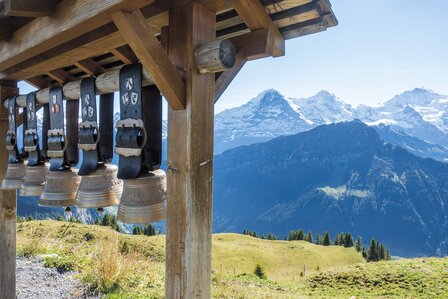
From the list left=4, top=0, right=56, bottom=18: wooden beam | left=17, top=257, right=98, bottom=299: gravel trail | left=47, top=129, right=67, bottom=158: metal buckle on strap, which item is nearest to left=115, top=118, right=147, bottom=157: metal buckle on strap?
left=4, top=0, right=56, bottom=18: wooden beam

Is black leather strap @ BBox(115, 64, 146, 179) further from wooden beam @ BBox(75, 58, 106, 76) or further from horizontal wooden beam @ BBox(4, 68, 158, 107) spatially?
wooden beam @ BBox(75, 58, 106, 76)

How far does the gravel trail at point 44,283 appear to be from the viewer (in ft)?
19.9

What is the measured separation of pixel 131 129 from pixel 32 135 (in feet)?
6.76

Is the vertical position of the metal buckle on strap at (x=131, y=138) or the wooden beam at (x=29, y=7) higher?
the wooden beam at (x=29, y=7)

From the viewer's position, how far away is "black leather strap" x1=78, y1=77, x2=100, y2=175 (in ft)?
10.8

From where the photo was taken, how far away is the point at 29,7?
2.71 m

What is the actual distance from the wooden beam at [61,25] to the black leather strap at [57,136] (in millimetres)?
513

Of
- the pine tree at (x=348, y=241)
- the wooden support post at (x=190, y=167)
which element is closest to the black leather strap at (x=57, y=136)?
the wooden support post at (x=190, y=167)

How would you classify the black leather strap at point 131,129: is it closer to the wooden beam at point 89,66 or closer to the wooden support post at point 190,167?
the wooden support post at point 190,167

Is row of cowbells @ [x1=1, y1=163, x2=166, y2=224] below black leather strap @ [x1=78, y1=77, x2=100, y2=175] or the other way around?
below

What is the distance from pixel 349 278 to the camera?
19.3 metres

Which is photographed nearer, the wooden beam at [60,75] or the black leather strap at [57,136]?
the black leather strap at [57,136]

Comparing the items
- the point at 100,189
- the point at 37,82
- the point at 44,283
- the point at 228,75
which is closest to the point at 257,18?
the point at 228,75

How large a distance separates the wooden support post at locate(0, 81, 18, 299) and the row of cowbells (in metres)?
0.35
